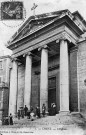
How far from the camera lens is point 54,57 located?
86.1 ft

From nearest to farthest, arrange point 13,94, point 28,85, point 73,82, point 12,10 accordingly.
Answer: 1. point 12,10
2. point 73,82
3. point 28,85
4. point 13,94

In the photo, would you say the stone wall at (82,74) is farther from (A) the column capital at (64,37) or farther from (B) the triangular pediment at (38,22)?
(B) the triangular pediment at (38,22)

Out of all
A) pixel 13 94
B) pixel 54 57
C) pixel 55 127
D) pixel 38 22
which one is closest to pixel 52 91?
pixel 54 57

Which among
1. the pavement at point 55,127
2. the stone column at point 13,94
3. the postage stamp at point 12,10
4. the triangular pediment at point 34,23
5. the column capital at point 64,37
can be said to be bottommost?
the pavement at point 55,127

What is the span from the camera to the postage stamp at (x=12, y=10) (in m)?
16.8

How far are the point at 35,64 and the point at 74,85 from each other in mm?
7811

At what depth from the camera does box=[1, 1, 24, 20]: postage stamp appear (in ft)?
55.3

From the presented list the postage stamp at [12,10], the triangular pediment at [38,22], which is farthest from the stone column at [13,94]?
the postage stamp at [12,10]

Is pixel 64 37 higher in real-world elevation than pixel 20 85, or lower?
higher

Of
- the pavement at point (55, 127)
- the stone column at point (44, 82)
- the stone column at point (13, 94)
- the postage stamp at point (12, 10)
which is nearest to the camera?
the pavement at point (55, 127)

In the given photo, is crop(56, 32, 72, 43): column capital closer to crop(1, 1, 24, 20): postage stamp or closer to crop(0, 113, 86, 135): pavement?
crop(1, 1, 24, 20): postage stamp

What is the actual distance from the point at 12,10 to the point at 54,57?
1072 centimetres

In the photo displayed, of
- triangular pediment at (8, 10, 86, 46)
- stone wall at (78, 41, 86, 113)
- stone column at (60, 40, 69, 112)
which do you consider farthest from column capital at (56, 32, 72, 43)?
triangular pediment at (8, 10, 86, 46)

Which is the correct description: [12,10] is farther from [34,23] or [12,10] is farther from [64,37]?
[34,23]
